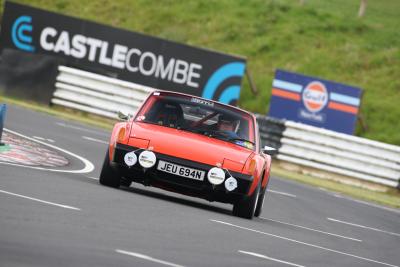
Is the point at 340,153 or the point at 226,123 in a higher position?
the point at 340,153

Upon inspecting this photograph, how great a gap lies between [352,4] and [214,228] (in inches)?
1383

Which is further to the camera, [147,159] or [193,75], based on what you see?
[193,75]

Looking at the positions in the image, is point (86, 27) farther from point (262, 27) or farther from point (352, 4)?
point (352, 4)

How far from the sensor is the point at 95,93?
28.9 m

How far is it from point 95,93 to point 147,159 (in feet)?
53.9

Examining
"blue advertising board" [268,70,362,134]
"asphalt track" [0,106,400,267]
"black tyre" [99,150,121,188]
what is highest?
"blue advertising board" [268,70,362,134]

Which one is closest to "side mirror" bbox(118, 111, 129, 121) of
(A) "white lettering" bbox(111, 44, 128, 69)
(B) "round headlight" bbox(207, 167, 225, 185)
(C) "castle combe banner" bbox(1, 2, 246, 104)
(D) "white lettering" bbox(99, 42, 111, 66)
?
(B) "round headlight" bbox(207, 167, 225, 185)

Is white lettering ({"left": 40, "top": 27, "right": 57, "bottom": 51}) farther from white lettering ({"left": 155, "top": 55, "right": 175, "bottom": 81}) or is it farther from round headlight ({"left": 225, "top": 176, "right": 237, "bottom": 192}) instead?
round headlight ({"left": 225, "top": 176, "right": 237, "bottom": 192})

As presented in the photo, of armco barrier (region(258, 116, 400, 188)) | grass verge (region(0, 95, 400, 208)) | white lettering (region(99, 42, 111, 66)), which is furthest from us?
white lettering (region(99, 42, 111, 66))

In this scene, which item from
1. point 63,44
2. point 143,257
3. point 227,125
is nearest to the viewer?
point 143,257

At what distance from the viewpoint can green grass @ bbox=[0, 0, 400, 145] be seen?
116ft

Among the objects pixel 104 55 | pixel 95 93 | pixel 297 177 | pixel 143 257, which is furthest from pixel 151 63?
pixel 143 257

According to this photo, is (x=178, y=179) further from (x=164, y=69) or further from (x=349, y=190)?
(x=164, y=69)

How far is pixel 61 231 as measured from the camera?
854 cm
